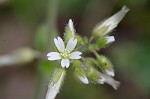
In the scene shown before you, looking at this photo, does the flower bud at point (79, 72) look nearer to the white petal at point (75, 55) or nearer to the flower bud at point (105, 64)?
the white petal at point (75, 55)

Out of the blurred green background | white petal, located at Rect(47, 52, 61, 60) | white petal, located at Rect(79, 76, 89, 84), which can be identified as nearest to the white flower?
white petal, located at Rect(47, 52, 61, 60)

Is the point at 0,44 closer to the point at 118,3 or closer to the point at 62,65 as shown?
the point at 118,3

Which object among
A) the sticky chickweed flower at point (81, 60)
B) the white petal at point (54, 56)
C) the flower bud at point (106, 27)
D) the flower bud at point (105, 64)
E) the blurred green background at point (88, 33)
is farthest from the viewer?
the blurred green background at point (88, 33)

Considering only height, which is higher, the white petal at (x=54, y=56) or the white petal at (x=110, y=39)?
the white petal at (x=110, y=39)

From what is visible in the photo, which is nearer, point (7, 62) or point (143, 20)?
point (7, 62)

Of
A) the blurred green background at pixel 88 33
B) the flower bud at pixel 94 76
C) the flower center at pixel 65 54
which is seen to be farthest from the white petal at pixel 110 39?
the blurred green background at pixel 88 33

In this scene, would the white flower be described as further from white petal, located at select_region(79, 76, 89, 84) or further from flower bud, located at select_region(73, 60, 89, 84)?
white petal, located at select_region(79, 76, 89, 84)

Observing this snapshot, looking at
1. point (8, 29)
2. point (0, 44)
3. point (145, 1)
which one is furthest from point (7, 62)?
point (145, 1)

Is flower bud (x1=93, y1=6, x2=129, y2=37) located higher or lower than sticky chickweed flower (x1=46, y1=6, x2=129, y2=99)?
higher

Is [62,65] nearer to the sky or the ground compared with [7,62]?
nearer to the ground
